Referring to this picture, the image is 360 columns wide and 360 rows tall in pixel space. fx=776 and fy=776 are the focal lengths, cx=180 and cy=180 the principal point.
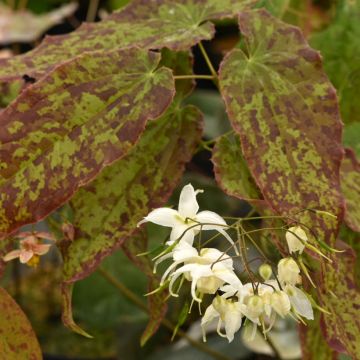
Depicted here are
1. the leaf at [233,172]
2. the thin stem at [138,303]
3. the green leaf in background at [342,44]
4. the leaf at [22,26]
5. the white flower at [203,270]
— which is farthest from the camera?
the leaf at [22,26]

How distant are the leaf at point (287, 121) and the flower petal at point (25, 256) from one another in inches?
7.8

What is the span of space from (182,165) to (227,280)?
164mm

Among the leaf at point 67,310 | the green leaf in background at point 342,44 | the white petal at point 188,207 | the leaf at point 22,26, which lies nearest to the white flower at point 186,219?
the white petal at point 188,207

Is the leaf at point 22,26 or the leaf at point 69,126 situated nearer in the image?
the leaf at point 69,126

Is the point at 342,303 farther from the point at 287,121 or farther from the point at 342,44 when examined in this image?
the point at 342,44

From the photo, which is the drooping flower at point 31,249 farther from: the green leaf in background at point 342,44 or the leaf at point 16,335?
the green leaf in background at point 342,44

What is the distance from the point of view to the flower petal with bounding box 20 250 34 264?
1.97 ft

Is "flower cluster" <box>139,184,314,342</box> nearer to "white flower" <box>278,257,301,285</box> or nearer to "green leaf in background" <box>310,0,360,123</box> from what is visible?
"white flower" <box>278,257,301,285</box>

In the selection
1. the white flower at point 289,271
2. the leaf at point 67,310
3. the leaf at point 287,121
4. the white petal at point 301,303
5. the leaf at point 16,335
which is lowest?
the leaf at point 16,335

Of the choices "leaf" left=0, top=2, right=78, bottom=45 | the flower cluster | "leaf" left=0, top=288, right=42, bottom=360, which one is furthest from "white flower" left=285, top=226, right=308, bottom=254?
"leaf" left=0, top=2, right=78, bottom=45

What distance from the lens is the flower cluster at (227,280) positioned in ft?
1.48

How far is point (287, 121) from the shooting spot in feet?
1.76

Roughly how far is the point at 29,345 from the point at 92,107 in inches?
7.1

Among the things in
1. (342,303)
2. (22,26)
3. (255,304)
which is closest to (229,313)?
(255,304)
